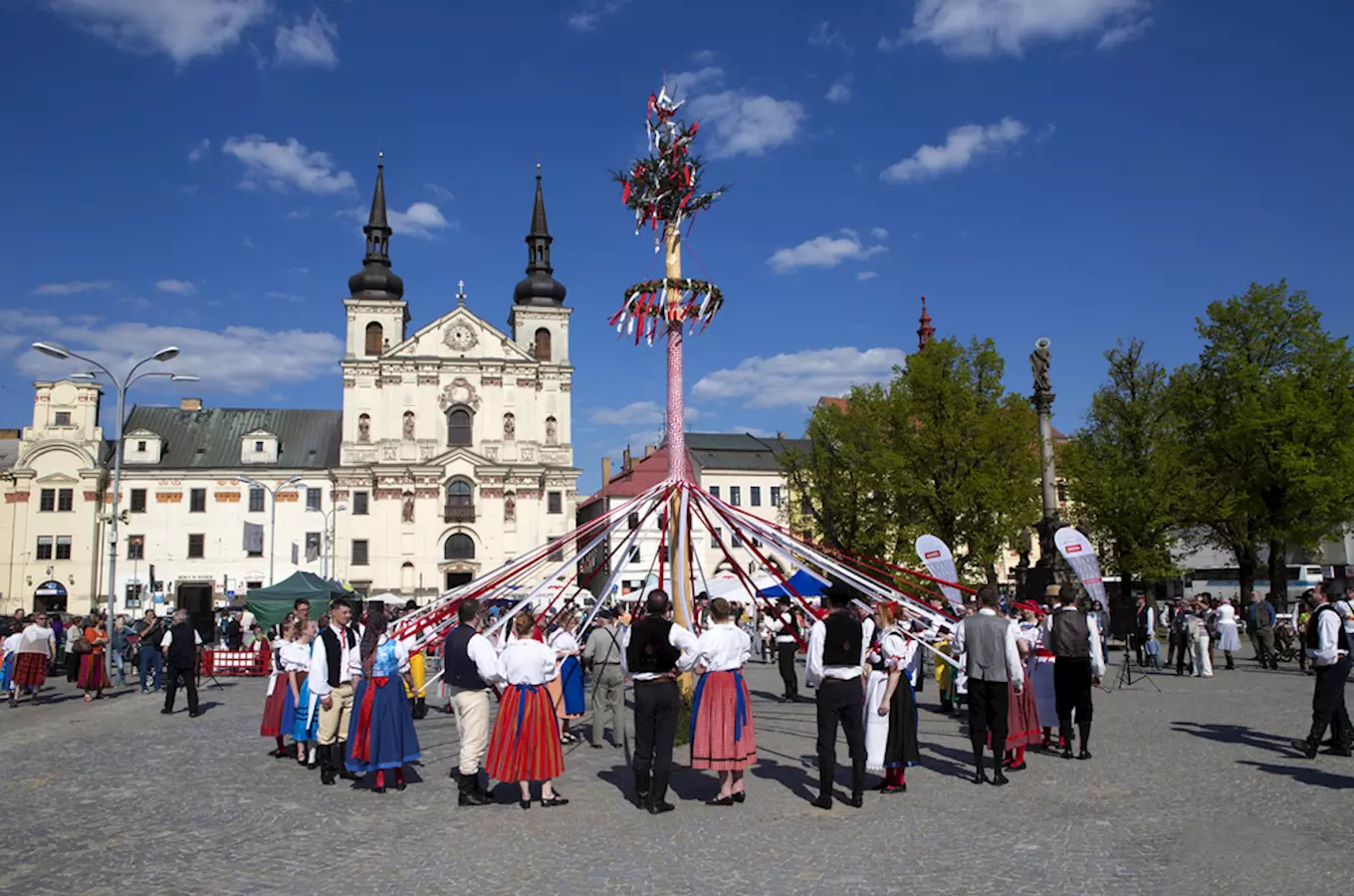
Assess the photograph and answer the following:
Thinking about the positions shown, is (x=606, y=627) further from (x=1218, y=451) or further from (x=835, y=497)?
(x=1218, y=451)

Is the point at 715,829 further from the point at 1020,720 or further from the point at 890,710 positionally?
the point at 1020,720

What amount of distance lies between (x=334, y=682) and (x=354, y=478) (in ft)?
150

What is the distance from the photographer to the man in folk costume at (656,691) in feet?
29.1

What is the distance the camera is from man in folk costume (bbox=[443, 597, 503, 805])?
30.0 ft

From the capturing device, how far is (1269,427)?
31.4m

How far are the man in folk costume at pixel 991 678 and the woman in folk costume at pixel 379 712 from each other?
5.62 metres

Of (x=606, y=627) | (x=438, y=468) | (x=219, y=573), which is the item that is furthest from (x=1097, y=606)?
(x=219, y=573)

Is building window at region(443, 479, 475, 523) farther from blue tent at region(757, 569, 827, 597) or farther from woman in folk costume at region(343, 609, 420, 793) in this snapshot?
woman in folk costume at region(343, 609, 420, 793)

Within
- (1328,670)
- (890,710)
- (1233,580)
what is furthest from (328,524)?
(1233,580)

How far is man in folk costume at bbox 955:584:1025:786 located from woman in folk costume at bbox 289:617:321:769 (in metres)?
7.07

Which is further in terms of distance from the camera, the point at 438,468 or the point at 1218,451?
the point at 438,468

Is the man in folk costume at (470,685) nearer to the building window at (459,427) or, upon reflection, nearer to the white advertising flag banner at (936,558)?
the white advertising flag banner at (936,558)

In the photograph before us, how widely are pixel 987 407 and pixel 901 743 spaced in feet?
86.7

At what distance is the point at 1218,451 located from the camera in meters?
33.8
